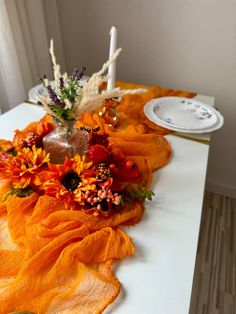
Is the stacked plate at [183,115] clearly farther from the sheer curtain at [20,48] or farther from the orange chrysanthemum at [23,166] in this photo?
the sheer curtain at [20,48]

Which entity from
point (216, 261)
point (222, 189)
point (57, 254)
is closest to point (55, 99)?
point (57, 254)

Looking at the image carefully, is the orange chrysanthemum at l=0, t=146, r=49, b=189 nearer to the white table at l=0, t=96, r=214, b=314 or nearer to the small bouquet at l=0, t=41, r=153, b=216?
the small bouquet at l=0, t=41, r=153, b=216

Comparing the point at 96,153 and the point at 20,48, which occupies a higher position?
the point at 20,48

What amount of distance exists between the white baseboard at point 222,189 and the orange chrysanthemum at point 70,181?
1222 millimetres

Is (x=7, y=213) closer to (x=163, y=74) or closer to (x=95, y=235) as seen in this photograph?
(x=95, y=235)

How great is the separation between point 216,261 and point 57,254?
106 centimetres

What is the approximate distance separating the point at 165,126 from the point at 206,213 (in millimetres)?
875

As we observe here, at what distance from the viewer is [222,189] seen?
163 cm

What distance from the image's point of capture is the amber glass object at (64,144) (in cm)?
67

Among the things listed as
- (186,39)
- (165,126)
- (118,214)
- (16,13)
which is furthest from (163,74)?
(118,214)

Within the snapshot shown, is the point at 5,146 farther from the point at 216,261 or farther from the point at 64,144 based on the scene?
the point at 216,261

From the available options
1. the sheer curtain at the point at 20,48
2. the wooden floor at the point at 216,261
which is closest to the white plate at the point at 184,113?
the sheer curtain at the point at 20,48

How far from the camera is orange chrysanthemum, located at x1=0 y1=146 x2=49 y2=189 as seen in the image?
1.96 feet

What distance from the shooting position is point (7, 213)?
560 mm
